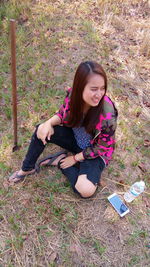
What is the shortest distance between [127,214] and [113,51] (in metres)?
3.07

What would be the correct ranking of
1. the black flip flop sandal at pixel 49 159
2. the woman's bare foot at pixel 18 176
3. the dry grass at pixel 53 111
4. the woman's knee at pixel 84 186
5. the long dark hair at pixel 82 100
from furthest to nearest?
the black flip flop sandal at pixel 49 159
the woman's bare foot at pixel 18 176
the woman's knee at pixel 84 186
the dry grass at pixel 53 111
the long dark hair at pixel 82 100

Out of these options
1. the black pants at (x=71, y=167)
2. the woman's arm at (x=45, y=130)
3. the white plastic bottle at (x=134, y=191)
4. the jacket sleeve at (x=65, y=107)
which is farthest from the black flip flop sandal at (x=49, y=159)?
the white plastic bottle at (x=134, y=191)

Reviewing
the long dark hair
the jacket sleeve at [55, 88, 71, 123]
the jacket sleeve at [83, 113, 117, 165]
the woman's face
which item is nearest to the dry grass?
the jacket sleeve at [83, 113, 117, 165]

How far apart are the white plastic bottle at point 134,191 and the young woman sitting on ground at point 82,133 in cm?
40

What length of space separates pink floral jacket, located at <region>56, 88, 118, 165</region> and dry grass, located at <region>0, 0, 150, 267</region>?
1.62 feet

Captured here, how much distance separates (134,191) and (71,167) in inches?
28.2

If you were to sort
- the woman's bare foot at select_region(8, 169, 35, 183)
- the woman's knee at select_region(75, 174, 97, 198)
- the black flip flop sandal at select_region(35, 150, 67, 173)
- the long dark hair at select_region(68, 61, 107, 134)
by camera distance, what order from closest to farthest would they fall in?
the long dark hair at select_region(68, 61, 107, 134), the woman's knee at select_region(75, 174, 97, 198), the woman's bare foot at select_region(8, 169, 35, 183), the black flip flop sandal at select_region(35, 150, 67, 173)

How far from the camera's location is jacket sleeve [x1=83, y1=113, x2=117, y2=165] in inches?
88.0

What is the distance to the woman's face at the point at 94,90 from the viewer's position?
6.54ft

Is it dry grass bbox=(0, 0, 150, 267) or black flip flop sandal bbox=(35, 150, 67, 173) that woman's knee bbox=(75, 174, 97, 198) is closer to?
dry grass bbox=(0, 0, 150, 267)

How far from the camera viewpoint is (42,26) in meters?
4.59

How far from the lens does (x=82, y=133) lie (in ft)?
8.26

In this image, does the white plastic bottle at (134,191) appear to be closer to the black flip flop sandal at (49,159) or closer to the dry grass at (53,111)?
the dry grass at (53,111)

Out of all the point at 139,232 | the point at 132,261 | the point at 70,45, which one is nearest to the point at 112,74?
the point at 70,45
